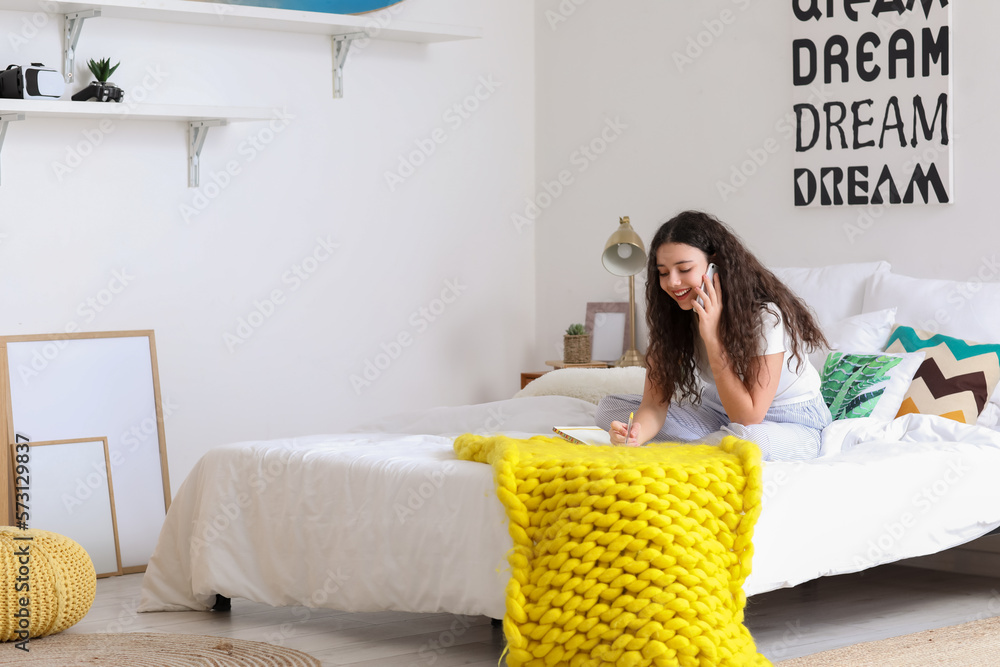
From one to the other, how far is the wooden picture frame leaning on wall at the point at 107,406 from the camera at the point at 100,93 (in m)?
0.74

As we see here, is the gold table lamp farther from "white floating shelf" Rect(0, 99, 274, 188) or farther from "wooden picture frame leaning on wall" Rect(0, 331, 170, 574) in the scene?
"wooden picture frame leaning on wall" Rect(0, 331, 170, 574)

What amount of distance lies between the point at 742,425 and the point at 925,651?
585mm

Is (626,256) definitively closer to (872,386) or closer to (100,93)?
(872,386)

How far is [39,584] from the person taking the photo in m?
2.57

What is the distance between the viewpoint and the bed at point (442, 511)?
2197 mm

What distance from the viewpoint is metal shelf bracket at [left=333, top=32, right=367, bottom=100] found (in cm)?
415

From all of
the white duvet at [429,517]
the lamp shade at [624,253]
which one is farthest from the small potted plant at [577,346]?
the white duvet at [429,517]

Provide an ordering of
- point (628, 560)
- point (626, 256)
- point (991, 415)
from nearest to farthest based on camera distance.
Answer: point (628, 560) < point (991, 415) < point (626, 256)

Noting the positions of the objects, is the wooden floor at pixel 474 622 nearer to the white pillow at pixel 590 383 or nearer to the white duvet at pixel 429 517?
the white duvet at pixel 429 517

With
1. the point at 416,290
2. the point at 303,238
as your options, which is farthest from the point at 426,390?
the point at 303,238

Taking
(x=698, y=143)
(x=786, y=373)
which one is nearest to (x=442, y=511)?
(x=786, y=373)

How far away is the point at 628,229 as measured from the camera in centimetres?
416

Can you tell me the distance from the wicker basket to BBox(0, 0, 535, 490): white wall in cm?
44

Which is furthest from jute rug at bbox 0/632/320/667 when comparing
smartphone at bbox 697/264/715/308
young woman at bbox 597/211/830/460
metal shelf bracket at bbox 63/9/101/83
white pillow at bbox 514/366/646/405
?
metal shelf bracket at bbox 63/9/101/83
